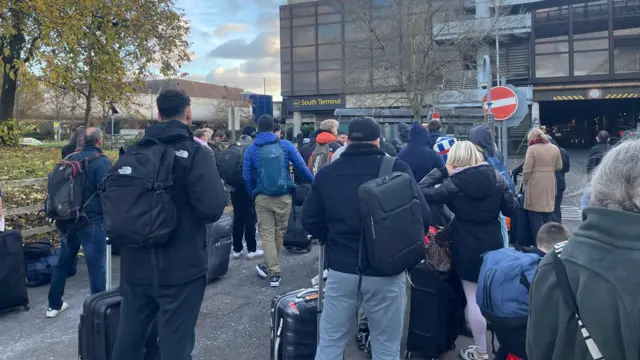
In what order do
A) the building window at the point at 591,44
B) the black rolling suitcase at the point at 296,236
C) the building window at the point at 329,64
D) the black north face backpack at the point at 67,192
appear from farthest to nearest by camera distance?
the building window at the point at 329,64
the building window at the point at 591,44
the black rolling suitcase at the point at 296,236
the black north face backpack at the point at 67,192

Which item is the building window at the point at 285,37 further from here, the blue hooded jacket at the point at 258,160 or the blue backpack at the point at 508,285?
the blue backpack at the point at 508,285

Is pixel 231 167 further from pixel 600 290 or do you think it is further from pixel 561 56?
pixel 561 56

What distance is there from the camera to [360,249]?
10.2 ft

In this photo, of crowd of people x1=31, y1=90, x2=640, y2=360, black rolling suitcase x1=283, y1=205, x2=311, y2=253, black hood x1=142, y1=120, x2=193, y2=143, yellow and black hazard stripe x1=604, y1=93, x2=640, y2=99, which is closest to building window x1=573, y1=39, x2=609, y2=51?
yellow and black hazard stripe x1=604, y1=93, x2=640, y2=99

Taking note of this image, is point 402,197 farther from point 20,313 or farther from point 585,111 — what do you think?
point 585,111

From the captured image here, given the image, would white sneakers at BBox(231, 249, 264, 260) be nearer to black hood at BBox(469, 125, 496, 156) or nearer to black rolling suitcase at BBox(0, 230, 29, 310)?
black rolling suitcase at BBox(0, 230, 29, 310)

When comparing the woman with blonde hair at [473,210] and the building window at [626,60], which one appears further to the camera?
the building window at [626,60]

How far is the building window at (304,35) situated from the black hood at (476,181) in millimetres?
38107

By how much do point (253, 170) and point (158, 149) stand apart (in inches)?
124

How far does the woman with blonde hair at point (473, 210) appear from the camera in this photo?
390 cm

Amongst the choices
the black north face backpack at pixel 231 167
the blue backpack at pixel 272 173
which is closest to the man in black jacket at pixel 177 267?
the blue backpack at pixel 272 173

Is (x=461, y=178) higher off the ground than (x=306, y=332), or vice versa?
(x=461, y=178)

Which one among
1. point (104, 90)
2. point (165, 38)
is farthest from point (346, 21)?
point (104, 90)

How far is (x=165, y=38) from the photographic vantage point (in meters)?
15.0
